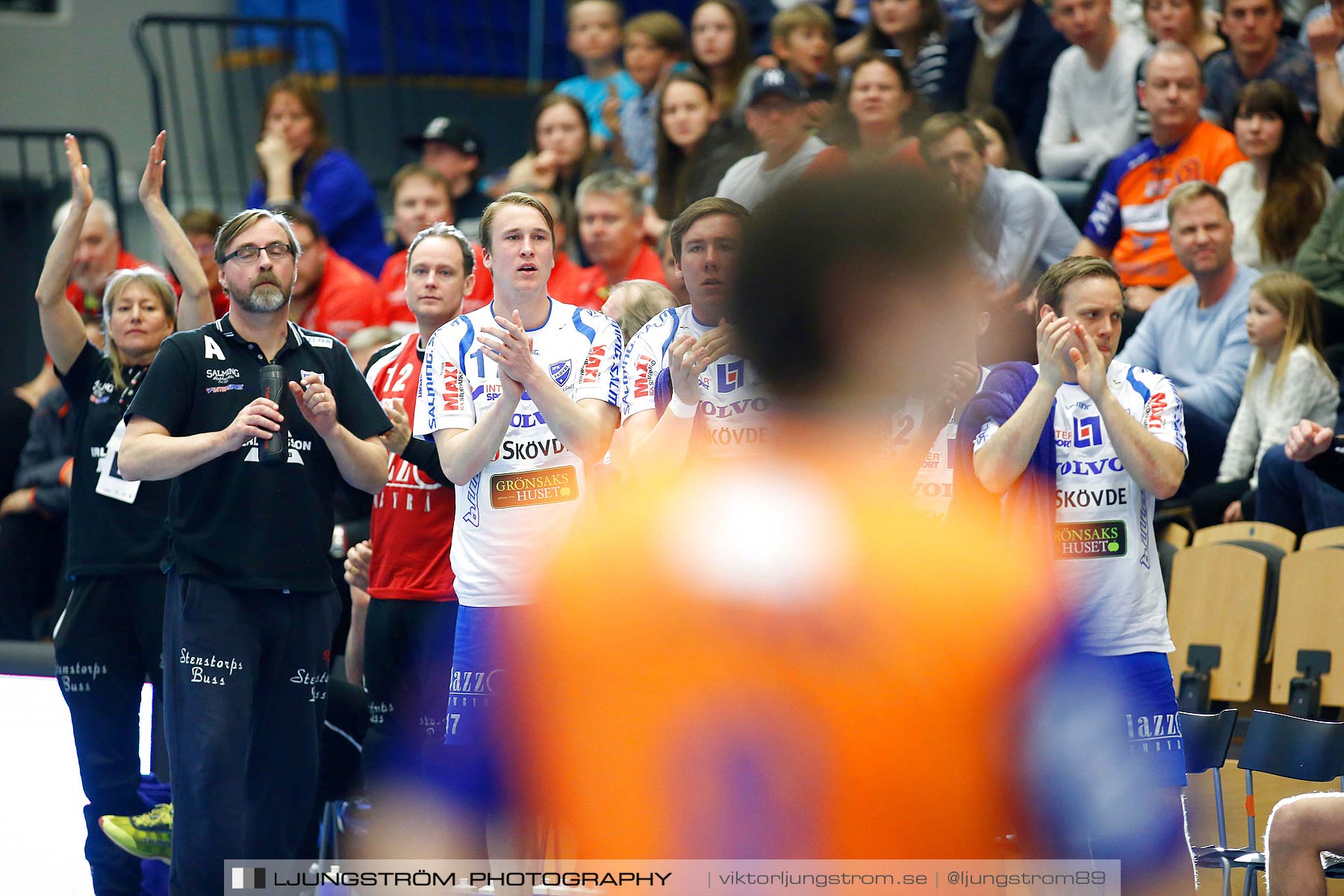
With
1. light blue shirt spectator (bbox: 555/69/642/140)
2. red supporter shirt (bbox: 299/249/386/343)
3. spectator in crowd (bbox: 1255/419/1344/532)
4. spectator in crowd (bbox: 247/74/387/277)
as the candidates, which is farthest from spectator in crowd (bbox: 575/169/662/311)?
spectator in crowd (bbox: 1255/419/1344/532)

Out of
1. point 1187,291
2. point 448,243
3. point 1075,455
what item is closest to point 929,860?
point 1075,455

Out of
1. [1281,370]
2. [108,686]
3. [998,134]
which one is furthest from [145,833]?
[998,134]

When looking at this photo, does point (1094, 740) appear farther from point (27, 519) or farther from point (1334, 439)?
point (27, 519)

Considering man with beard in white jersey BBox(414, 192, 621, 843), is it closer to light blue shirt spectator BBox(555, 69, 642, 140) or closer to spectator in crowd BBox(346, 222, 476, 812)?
spectator in crowd BBox(346, 222, 476, 812)

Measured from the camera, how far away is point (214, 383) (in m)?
4.61

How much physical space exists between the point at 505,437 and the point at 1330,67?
5274 millimetres

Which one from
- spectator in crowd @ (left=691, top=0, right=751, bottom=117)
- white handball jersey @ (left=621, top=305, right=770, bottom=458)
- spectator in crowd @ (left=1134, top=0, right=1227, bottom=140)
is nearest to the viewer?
white handball jersey @ (left=621, top=305, right=770, bottom=458)

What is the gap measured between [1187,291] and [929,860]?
6326 mm

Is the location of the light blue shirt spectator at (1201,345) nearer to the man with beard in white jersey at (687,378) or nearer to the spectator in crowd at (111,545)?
the man with beard in white jersey at (687,378)

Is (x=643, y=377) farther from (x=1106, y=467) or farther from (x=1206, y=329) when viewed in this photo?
(x=1206, y=329)

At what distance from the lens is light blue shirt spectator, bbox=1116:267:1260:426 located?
271 inches

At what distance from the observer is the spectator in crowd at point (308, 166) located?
8984 millimetres

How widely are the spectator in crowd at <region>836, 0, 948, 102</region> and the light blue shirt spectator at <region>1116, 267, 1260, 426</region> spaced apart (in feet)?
7.81

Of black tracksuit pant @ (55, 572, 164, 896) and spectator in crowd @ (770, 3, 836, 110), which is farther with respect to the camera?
spectator in crowd @ (770, 3, 836, 110)
